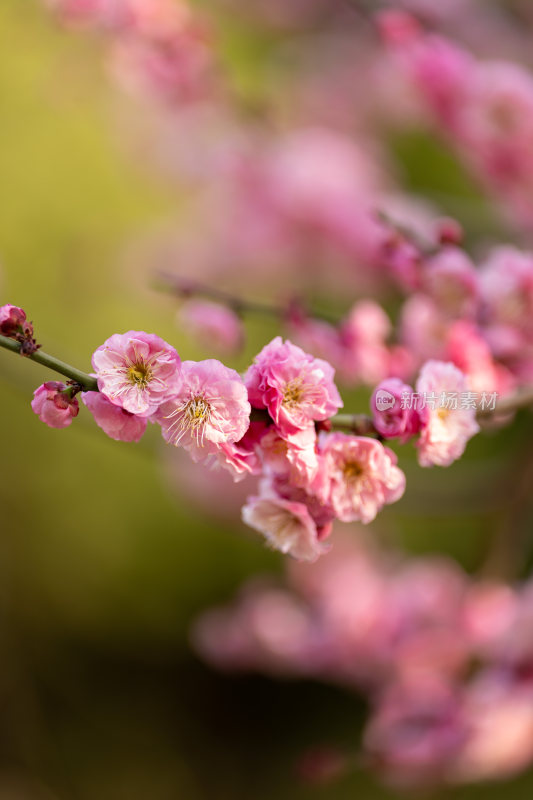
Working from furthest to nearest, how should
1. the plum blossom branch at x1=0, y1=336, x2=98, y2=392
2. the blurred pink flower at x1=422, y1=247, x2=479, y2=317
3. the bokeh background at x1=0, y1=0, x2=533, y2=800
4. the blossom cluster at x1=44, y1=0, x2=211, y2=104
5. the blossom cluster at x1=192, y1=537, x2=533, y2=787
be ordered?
the bokeh background at x1=0, y1=0, x2=533, y2=800, the blossom cluster at x1=44, y1=0, x2=211, y2=104, the blossom cluster at x1=192, y1=537, x2=533, y2=787, the blurred pink flower at x1=422, y1=247, x2=479, y2=317, the plum blossom branch at x1=0, y1=336, x2=98, y2=392

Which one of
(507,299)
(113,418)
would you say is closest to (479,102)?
(507,299)

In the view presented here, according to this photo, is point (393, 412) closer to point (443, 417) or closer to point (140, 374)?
point (443, 417)

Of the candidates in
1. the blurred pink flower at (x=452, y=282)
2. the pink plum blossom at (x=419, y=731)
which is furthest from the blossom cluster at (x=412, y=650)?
the blurred pink flower at (x=452, y=282)

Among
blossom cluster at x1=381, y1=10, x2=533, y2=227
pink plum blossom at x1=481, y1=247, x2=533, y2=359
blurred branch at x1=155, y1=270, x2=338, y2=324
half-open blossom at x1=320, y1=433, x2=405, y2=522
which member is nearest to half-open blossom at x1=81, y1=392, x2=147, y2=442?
half-open blossom at x1=320, y1=433, x2=405, y2=522

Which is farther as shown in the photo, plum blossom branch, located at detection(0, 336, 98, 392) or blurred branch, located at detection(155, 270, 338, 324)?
blurred branch, located at detection(155, 270, 338, 324)

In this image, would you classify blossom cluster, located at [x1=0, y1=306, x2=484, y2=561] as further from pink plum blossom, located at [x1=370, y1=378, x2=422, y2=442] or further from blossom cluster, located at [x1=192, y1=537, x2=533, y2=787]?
blossom cluster, located at [x1=192, y1=537, x2=533, y2=787]

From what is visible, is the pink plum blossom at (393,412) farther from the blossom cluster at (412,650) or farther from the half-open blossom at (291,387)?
the blossom cluster at (412,650)
